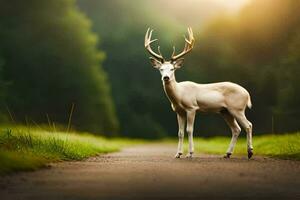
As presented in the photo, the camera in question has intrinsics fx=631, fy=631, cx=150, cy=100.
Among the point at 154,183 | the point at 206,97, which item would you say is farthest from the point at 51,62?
the point at 154,183

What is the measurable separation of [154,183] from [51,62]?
2946 centimetres

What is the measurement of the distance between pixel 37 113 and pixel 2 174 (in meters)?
27.2

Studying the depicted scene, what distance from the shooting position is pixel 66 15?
39.2 meters

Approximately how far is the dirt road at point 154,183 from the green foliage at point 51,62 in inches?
990

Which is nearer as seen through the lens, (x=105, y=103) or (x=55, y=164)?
(x=55, y=164)

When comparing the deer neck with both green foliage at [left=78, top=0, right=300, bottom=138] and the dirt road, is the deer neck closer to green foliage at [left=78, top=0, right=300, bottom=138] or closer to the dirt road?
the dirt road

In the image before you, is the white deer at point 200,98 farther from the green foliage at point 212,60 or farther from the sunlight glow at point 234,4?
the sunlight glow at point 234,4

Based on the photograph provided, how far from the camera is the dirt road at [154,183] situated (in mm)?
7543

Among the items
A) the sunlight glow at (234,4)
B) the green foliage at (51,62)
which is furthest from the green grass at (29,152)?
the sunlight glow at (234,4)

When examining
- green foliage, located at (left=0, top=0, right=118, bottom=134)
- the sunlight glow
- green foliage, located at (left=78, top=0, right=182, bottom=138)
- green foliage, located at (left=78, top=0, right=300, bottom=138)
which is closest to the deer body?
green foliage, located at (left=78, top=0, right=300, bottom=138)

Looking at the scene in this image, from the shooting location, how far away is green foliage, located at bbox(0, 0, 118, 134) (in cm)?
3669

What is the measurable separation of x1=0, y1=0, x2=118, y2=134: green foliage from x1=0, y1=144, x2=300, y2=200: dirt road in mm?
25157

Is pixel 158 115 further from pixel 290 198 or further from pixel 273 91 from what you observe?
pixel 290 198

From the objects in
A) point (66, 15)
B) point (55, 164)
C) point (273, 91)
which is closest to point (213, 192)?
point (55, 164)
